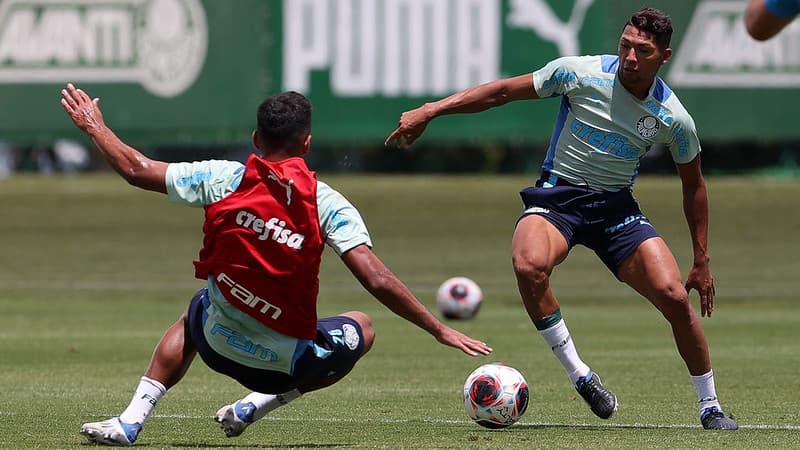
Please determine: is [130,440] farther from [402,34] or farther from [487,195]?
[487,195]

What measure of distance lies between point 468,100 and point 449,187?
62.9 feet

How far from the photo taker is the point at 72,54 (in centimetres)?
2416

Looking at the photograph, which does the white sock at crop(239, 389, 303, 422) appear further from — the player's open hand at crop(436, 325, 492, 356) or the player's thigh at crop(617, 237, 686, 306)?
the player's thigh at crop(617, 237, 686, 306)

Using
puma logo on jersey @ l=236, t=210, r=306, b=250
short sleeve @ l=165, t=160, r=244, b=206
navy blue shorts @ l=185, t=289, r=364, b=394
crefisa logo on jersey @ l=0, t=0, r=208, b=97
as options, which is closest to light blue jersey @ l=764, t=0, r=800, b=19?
puma logo on jersey @ l=236, t=210, r=306, b=250

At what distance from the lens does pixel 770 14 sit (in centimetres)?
648

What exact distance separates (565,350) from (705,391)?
92 cm

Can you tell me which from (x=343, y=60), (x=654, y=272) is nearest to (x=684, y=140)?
(x=654, y=272)

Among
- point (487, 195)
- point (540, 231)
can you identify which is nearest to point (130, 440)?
point (540, 231)

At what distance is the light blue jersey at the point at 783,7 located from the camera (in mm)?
6457

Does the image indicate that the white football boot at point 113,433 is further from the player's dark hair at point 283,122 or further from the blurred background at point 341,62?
the blurred background at point 341,62

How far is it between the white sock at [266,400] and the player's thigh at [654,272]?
98.8 inches

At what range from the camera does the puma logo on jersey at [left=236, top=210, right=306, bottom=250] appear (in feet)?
25.3

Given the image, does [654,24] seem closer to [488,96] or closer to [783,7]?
[488,96]

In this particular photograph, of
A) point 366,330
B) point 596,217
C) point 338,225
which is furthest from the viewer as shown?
point 596,217
